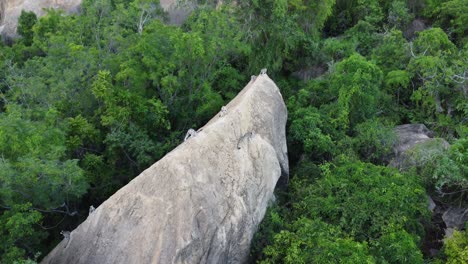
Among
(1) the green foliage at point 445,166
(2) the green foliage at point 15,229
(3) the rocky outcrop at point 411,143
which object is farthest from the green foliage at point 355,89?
(2) the green foliage at point 15,229

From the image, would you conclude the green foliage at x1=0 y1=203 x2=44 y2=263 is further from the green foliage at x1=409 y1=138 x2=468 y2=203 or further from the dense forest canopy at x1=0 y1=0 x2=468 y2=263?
the green foliage at x1=409 y1=138 x2=468 y2=203

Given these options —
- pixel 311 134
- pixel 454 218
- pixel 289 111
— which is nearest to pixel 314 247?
pixel 311 134

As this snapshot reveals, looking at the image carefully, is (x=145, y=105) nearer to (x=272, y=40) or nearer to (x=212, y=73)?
(x=212, y=73)

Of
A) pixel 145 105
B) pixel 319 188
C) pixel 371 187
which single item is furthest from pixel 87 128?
pixel 371 187

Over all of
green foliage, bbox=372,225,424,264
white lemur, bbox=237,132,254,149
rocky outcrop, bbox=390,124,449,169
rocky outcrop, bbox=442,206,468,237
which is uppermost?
white lemur, bbox=237,132,254,149

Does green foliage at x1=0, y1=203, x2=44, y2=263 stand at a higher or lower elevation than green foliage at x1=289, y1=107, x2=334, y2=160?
higher

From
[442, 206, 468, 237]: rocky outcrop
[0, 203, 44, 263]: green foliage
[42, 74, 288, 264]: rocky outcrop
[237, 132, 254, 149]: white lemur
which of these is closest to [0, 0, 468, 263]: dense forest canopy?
[0, 203, 44, 263]: green foliage
